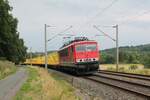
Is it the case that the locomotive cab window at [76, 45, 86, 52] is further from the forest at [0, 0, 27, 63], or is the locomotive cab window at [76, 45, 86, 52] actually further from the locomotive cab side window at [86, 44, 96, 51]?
the forest at [0, 0, 27, 63]

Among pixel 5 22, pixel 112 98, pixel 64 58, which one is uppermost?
pixel 5 22

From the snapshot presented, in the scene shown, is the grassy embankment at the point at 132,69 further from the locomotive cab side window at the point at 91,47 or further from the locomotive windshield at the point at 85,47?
the locomotive windshield at the point at 85,47

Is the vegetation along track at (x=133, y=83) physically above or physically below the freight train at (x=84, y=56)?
below

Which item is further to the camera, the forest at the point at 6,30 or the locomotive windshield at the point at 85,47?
the forest at the point at 6,30

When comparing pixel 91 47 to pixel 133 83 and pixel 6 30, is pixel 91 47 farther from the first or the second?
pixel 6 30

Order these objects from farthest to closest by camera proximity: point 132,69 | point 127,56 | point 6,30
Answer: point 127,56 < point 6,30 < point 132,69

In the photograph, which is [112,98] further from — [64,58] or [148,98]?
[64,58]

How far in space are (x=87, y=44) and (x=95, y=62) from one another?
201 centimetres

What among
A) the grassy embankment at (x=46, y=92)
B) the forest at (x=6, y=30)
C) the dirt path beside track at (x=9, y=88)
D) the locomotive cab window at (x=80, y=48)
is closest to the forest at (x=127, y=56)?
the forest at (x=6, y=30)

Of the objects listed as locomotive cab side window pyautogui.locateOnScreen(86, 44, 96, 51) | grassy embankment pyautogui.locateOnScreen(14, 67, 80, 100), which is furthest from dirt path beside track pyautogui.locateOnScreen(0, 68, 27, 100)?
locomotive cab side window pyautogui.locateOnScreen(86, 44, 96, 51)

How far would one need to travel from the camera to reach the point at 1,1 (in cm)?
6069

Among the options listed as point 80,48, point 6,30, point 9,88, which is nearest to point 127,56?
point 6,30

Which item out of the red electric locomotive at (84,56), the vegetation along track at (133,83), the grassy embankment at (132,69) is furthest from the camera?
the grassy embankment at (132,69)

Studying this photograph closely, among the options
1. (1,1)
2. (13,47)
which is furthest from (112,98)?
(13,47)
